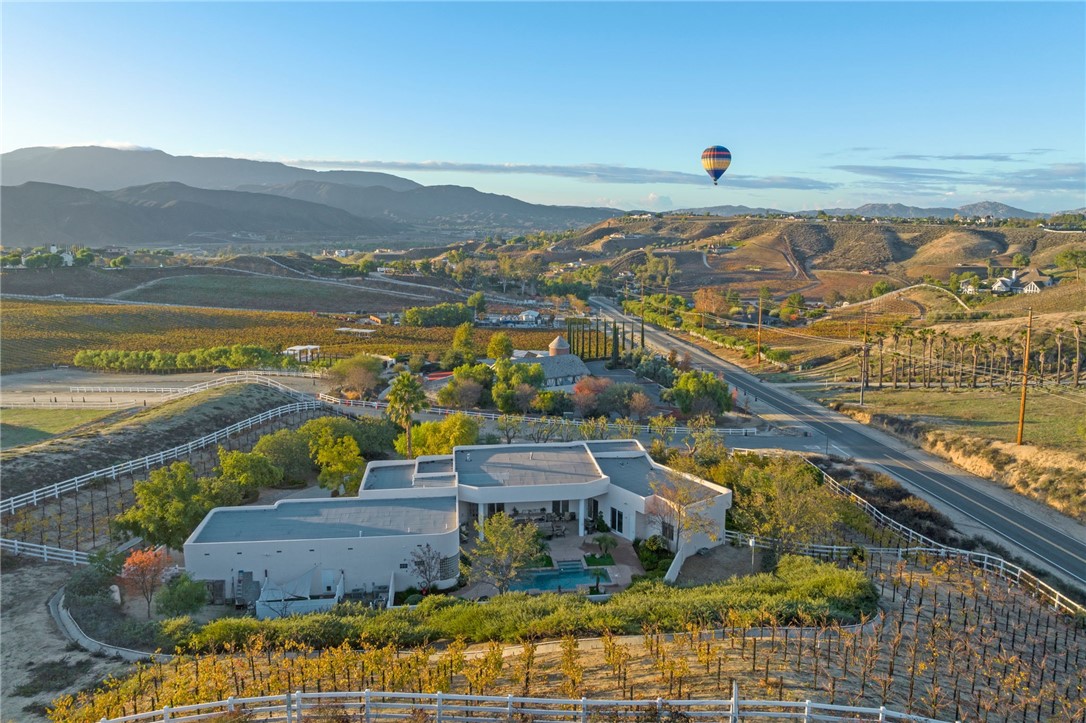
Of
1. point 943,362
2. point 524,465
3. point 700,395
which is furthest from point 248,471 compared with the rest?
point 943,362

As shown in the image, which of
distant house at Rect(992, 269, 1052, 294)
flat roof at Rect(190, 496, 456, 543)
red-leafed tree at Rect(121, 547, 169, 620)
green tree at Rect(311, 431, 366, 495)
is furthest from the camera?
distant house at Rect(992, 269, 1052, 294)

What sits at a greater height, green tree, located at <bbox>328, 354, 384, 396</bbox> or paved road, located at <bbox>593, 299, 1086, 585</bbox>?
green tree, located at <bbox>328, 354, 384, 396</bbox>

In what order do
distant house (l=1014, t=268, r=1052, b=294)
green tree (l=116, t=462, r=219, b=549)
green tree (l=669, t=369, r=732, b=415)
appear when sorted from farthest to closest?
distant house (l=1014, t=268, r=1052, b=294)
green tree (l=669, t=369, r=732, b=415)
green tree (l=116, t=462, r=219, b=549)

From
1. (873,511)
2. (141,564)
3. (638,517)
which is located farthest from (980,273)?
(141,564)

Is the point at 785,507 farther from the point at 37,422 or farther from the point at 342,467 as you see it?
the point at 37,422

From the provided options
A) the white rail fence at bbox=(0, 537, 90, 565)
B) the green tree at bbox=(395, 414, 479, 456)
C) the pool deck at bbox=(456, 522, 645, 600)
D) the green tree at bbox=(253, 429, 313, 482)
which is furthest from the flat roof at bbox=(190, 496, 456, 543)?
the green tree at bbox=(395, 414, 479, 456)

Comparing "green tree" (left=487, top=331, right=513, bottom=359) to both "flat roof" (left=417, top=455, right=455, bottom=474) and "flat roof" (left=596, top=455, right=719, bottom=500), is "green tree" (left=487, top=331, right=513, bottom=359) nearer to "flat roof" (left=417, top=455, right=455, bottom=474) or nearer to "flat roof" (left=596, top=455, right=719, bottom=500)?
"flat roof" (left=417, top=455, right=455, bottom=474)
